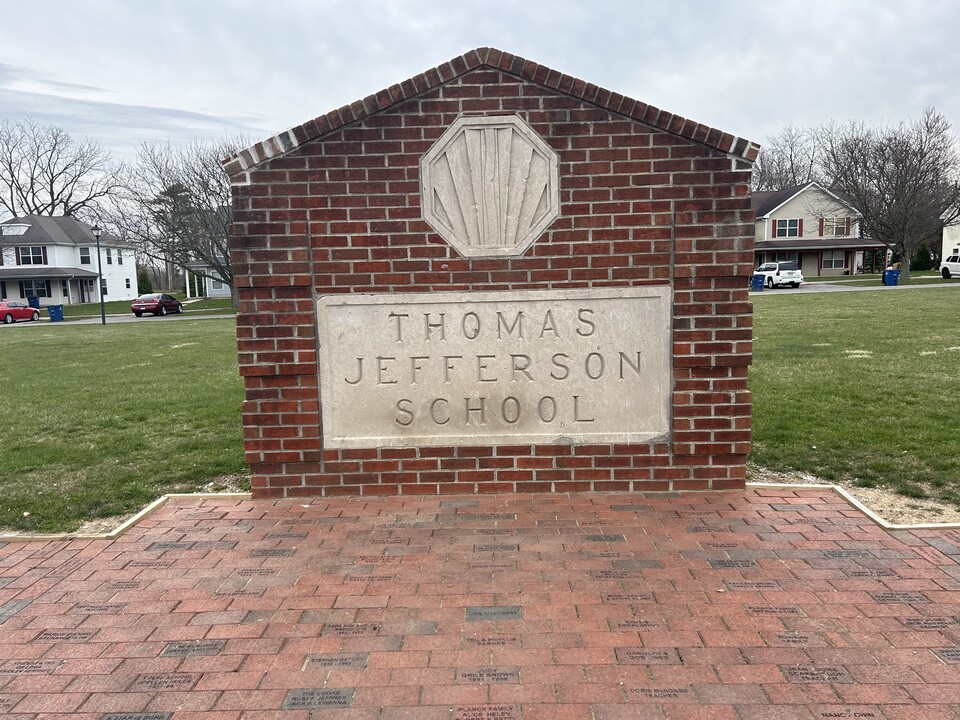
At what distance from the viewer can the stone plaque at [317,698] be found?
8.08 feet

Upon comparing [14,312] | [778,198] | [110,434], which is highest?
[778,198]

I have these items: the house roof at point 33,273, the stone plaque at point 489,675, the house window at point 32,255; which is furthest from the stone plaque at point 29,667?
the house window at point 32,255

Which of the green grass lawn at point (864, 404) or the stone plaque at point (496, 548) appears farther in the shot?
the green grass lawn at point (864, 404)

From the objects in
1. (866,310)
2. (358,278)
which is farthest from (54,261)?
(358,278)

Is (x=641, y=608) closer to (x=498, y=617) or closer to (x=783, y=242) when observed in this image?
(x=498, y=617)

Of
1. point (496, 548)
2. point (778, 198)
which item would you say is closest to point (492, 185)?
point (496, 548)

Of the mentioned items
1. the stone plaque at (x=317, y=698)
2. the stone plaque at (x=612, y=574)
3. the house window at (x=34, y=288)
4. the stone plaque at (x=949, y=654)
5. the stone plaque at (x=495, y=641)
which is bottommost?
the stone plaque at (x=317, y=698)

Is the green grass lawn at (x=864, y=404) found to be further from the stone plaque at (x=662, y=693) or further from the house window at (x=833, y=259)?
the house window at (x=833, y=259)

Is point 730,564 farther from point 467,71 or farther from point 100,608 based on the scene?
point 467,71

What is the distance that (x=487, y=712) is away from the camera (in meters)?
2.40

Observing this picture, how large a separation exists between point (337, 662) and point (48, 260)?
189 feet

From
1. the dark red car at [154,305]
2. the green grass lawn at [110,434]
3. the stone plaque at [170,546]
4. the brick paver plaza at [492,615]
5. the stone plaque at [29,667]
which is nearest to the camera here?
the brick paver plaza at [492,615]

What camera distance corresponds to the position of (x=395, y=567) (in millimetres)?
3523

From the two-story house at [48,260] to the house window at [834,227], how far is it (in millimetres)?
49186
